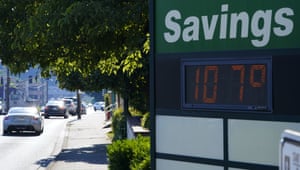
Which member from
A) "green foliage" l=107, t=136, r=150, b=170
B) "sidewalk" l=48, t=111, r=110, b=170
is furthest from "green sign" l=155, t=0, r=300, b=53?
"sidewalk" l=48, t=111, r=110, b=170

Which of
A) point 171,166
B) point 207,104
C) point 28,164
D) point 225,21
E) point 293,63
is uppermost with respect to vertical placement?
point 225,21

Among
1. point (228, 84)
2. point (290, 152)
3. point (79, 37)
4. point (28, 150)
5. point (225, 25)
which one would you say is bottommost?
point (28, 150)

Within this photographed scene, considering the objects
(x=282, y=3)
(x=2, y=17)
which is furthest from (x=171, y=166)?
(x=2, y=17)

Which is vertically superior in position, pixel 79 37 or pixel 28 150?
pixel 79 37

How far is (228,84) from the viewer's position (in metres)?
5.23

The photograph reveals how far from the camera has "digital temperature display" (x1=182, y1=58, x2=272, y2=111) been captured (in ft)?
16.5

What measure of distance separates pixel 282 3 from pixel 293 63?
531 mm

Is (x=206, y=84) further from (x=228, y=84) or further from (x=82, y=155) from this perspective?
(x=82, y=155)

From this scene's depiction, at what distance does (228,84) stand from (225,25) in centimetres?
54

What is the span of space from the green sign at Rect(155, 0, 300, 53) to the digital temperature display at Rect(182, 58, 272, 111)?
16cm

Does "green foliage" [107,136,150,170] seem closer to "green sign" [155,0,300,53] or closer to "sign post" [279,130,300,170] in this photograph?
"green sign" [155,0,300,53]

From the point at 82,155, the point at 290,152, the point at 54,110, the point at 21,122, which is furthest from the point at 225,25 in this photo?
the point at 54,110

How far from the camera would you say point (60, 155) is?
59.2ft

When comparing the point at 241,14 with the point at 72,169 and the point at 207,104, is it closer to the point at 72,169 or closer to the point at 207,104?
the point at 207,104
